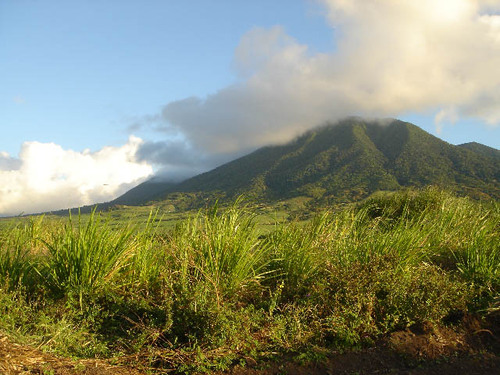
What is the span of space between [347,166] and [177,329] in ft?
379

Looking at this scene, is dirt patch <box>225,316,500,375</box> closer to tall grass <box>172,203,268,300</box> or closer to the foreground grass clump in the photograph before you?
the foreground grass clump

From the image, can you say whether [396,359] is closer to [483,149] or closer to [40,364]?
[40,364]

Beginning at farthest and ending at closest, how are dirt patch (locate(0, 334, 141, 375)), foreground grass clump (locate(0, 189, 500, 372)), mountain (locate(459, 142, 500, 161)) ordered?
mountain (locate(459, 142, 500, 161))
foreground grass clump (locate(0, 189, 500, 372))
dirt patch (locate(0, 334, 141, 375))

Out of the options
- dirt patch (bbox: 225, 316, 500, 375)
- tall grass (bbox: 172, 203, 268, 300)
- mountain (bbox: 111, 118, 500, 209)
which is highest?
mountain (bbox: 111, 118, 500, 209)

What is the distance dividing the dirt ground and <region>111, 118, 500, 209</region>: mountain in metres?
66.1

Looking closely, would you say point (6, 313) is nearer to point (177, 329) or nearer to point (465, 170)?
point (177, 329)

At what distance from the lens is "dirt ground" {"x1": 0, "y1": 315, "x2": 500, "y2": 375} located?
282cm

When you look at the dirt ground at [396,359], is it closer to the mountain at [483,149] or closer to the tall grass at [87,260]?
the tall grass at [87,260]

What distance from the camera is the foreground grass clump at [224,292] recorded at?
11.3 ft

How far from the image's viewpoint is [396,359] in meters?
3.43

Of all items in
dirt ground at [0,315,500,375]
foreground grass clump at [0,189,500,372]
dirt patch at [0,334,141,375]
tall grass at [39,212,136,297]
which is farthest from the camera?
tall grass at [39,212,136,297]

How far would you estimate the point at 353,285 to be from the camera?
4.14 metres

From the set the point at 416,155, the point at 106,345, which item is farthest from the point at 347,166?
the point at 106,345

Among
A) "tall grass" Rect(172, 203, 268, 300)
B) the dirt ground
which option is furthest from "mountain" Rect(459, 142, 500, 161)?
"tall grass" Rect(172, 203, 268, 300)
